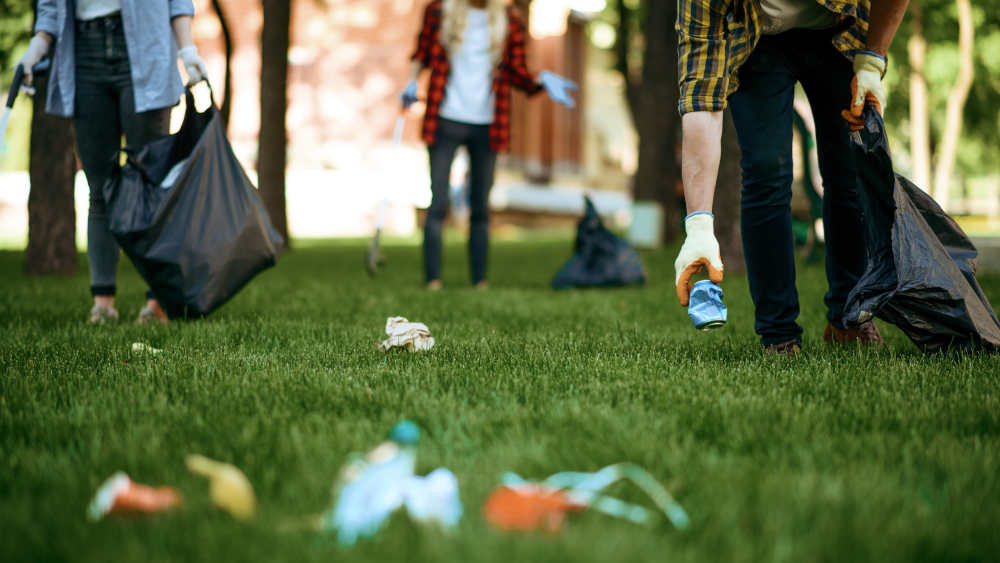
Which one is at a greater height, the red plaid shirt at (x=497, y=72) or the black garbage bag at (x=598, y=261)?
the red plaid shirt at (x=497, y=72)

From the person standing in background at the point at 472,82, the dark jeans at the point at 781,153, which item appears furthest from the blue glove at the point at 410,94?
the dark jeans at the point at 781,153

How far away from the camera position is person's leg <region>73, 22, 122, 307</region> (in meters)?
4.16

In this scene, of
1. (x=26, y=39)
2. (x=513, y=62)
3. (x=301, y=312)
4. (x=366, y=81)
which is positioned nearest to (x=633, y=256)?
(x=513, y=62)

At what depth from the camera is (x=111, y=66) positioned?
4.18 m

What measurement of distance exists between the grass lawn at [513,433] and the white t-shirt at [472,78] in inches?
101

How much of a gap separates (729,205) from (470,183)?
8.75 feet

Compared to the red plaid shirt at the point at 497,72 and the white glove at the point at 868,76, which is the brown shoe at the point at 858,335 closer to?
the white glove at the point at 868,76

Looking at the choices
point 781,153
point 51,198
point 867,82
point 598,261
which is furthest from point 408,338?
point 51,198

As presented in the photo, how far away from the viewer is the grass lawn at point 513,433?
1.46 metres

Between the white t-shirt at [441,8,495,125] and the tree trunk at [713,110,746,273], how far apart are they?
238 cm

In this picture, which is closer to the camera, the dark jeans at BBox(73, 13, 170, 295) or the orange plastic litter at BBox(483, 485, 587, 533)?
the orange plastic litter at BBox(483, 485, 587, 533)

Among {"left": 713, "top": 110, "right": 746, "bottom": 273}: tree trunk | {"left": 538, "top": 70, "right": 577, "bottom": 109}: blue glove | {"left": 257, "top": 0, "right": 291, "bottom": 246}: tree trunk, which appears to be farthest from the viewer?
{"left": 257, "top": 0, "right": 291, "bottom": 246}: tree trunk

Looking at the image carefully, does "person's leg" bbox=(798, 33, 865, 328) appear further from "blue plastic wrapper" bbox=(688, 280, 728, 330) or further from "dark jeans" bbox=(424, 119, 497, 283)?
"dark jeans" bbox=(424, 119, 497, 283)

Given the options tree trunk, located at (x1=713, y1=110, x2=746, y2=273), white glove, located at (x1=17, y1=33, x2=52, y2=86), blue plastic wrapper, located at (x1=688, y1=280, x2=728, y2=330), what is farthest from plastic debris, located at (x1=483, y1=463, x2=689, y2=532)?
tree trunk, located at (x1=713, y1=110, x2=746, y2=273)
